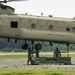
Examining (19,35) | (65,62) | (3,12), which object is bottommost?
(65,62)

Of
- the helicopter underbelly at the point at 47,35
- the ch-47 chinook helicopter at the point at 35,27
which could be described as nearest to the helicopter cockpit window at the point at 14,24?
the ch-47 chinook helicopter at the point at 35,27

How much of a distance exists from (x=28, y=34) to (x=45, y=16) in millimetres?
3127

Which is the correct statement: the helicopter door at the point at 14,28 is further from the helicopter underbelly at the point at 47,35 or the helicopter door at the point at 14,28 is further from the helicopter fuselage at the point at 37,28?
the helicopter underbelly at the point at 47,35

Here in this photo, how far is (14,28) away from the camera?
3641 centimetres

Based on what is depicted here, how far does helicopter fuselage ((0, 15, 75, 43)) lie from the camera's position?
3609 centimetres

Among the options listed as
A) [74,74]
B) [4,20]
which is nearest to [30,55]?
[4,20]

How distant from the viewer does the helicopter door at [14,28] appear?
36.2 m

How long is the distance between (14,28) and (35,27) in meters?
2.33

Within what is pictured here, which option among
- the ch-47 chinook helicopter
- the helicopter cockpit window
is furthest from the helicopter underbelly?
the helicopter cockpit window

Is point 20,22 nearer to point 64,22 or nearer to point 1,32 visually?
point 1,32

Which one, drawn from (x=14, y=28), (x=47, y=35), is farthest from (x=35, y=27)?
(x=14, y=28)

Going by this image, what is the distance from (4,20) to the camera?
1407 inches

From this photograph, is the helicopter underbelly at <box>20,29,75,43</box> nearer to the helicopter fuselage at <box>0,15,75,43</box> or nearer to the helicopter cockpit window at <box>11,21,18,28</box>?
the helicopter fuselage at <box>0,15,75,43</box>

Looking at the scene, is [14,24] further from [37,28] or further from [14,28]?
[37,28]
